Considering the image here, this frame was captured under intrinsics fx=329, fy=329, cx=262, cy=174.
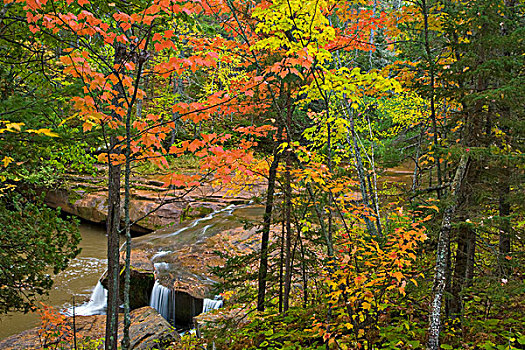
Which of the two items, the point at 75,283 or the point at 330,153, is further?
the point at 75,283

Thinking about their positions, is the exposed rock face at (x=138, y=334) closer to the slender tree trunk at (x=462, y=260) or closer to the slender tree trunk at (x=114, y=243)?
the slender tree trunk at (x=114, y=243)

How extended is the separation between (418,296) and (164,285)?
6.35 meters

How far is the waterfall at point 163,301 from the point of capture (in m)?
8.41

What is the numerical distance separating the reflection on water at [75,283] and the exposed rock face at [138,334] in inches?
36.5

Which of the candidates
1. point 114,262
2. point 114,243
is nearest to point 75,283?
point 114,243

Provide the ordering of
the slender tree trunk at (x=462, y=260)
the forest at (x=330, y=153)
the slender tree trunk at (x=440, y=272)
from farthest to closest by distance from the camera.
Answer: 1. the slender tree trunk at (x=462, y=260)
2. the slender tree trunk at (x=440, y=272)
3. the forest at (x=330, y=153)

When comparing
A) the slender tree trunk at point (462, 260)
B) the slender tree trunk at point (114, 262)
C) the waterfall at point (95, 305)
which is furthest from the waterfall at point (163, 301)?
the slender tree trunk at point (462, 260)

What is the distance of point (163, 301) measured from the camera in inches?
336

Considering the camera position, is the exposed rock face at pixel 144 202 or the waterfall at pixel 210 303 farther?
the exposed rock face at pixel 144 202

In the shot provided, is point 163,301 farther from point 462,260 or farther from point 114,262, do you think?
point 462,260

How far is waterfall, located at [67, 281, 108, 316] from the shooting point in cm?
923

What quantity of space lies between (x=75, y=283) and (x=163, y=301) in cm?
400

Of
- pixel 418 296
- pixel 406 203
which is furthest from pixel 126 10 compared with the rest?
pixel 418 296

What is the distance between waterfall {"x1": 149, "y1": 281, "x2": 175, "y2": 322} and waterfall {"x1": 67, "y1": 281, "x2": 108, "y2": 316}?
75.2 inches
